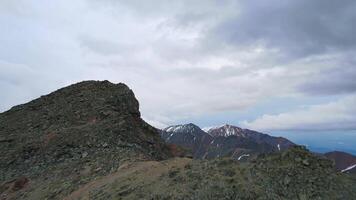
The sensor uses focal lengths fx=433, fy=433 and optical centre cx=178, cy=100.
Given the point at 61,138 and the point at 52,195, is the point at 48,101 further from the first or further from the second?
the point at 52,195

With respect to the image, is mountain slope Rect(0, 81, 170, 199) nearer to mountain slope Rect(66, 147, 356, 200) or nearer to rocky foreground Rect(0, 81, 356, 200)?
rocky foreground Rect(0, 81, 356, 200)

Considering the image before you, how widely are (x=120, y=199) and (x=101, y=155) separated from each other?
9420 millimetres

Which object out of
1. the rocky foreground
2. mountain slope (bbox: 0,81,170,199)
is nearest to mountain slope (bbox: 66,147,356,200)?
the rocky foreground

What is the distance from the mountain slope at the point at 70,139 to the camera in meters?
26.1

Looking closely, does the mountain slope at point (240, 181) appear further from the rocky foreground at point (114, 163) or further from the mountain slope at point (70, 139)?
the mountain slope at point (70, 139)

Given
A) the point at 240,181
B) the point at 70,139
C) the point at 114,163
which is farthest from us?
the point at 70,139

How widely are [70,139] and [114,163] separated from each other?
7284 mm

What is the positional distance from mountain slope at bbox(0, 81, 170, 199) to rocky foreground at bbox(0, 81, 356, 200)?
0.08m

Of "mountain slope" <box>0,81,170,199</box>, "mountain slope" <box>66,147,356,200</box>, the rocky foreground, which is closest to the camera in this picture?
"mountain slope" <box>66,147,356,200</box>

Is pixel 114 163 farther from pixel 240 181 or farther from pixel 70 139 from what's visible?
pixel 240 181

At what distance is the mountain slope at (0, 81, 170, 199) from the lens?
2611 centimetres

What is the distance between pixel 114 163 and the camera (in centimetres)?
2534

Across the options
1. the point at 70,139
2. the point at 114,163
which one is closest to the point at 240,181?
the point at 114,163

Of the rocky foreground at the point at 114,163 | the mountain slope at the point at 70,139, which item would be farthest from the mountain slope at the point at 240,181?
the mountain slope at the point at 70,139
